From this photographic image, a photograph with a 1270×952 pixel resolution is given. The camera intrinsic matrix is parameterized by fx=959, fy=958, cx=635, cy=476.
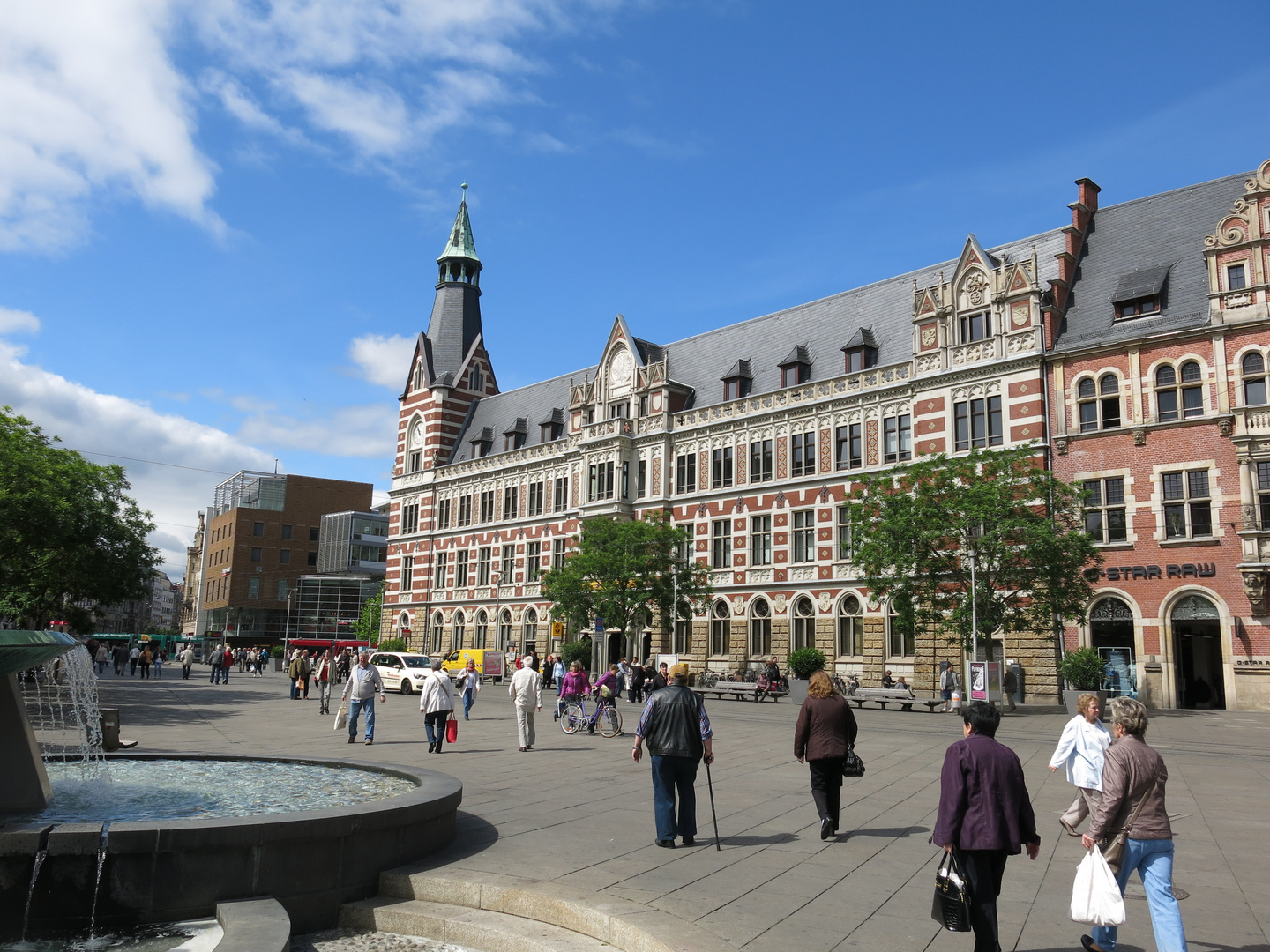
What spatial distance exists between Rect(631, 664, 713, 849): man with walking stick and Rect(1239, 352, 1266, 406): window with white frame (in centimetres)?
3128

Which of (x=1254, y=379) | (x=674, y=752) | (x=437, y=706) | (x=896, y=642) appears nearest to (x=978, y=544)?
(x=896, y=642)

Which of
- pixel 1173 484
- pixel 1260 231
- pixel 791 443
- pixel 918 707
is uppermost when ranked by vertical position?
pixel 1260 231

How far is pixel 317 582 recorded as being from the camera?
104 m

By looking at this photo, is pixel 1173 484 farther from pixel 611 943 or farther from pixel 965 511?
pixel 611 943

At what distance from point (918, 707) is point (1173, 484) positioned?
39.9 ft

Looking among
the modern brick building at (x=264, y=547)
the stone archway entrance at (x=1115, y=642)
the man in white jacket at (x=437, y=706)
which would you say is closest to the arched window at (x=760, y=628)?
the stone archway entrance at (x=1115, y=642)

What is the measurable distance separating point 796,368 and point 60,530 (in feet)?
105

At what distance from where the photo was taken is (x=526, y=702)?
715 inches

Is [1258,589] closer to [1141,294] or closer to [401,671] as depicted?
[1141,294]

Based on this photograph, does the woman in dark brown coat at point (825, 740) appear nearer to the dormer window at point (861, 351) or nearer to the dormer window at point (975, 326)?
the dormer window at point (975, 326)

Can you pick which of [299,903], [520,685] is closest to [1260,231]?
[520,685]

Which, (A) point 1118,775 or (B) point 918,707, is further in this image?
(B) point 918,707

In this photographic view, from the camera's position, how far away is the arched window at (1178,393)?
34.3 m

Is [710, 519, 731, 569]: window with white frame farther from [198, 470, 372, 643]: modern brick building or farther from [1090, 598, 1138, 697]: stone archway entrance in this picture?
[198, 470, 372, 643]: modern brick building
